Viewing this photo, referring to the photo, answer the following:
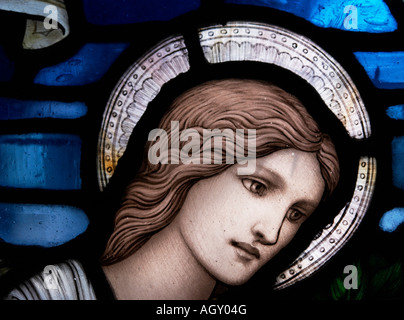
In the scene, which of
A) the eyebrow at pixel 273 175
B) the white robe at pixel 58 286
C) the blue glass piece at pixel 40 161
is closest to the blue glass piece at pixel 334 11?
the eyebrow at pixel 273 175

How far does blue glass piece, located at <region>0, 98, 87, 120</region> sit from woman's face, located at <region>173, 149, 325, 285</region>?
1.57 ft

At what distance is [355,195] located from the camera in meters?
1.71

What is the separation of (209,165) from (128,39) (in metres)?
0.51

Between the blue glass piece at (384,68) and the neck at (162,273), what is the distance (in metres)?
0.85

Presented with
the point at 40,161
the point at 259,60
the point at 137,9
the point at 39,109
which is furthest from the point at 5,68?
the point at 259,60

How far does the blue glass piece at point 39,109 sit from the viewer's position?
5.67 ft

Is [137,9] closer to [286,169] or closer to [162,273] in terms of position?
[286,169]

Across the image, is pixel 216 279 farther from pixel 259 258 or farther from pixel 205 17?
pixel 205 17

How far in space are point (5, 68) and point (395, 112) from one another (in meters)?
1.34

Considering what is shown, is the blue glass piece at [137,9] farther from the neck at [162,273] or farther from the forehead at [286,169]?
the neck at [162,273]

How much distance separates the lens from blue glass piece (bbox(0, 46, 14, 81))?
5.75 ft
